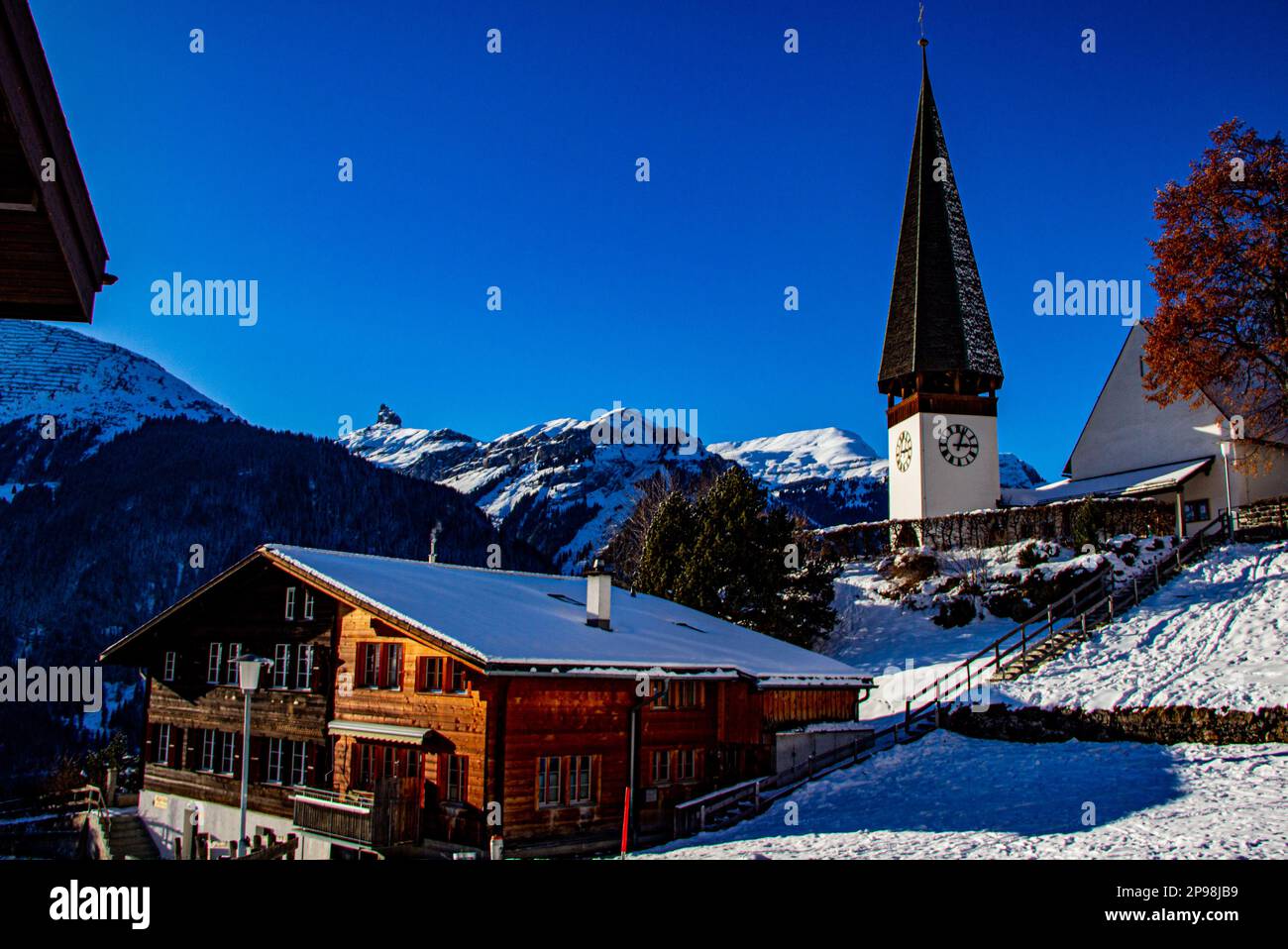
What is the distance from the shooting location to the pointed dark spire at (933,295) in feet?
153

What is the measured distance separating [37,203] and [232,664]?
24.8 meters

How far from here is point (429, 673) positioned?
824 inches

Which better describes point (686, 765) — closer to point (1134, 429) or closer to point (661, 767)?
point (661, 767)

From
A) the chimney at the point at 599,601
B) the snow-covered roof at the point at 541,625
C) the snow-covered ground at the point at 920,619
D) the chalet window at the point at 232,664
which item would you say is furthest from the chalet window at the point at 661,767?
the chalet window at the point at 232,664

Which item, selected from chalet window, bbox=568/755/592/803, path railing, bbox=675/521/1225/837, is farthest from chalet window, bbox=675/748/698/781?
chalet window, bbox=568/755/592/803

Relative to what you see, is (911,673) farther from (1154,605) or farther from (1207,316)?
(1207,316)

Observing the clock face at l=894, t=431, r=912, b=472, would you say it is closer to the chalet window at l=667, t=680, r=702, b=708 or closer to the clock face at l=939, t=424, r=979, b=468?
the clock face at l=939, t=424, r=979, b=468

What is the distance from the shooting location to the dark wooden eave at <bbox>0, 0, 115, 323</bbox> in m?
3.53

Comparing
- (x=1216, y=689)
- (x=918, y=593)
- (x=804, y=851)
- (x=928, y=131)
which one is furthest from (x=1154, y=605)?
(x=928, y=131)

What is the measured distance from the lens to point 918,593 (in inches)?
1465

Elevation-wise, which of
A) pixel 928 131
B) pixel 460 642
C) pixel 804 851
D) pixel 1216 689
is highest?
pixel 928 131

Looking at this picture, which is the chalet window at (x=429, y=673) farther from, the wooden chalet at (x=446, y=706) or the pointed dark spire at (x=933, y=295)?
the pointed dark spire at (x=933, y=295)

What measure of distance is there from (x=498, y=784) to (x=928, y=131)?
46134 mm

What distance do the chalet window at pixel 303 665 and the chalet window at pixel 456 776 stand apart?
576cm
